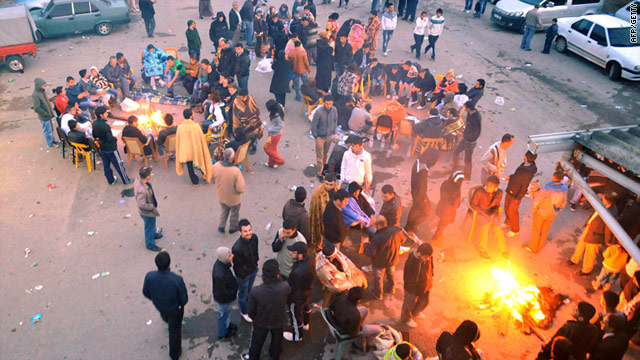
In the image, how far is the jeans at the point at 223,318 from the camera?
634cm

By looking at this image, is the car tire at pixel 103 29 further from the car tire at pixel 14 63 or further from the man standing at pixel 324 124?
the man standing at pixel 324 124

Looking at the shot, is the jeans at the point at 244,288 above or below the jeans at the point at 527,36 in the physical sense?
below

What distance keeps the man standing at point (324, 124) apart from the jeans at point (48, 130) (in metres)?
6.71

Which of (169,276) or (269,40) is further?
(269,40)

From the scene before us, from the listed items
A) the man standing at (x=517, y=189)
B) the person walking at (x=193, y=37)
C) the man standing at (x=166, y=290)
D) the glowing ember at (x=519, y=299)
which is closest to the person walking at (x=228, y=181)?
the man standing at (x=166, y=290)

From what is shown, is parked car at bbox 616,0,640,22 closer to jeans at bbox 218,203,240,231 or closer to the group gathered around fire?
the group gathered around fire

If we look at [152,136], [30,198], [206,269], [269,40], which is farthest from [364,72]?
[30,198]

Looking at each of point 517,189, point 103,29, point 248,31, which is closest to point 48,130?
point 103,29

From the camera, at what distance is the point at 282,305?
18.8 ft

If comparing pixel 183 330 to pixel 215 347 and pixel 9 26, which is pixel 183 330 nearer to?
pixel 215 347

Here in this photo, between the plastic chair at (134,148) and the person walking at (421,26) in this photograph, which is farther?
the person walking at (421,26)

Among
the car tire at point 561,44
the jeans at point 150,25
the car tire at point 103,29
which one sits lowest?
the car tire at point 103,29

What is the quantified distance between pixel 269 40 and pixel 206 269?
1109 cm

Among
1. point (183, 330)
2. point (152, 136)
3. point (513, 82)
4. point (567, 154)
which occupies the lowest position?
point (183, 330)
